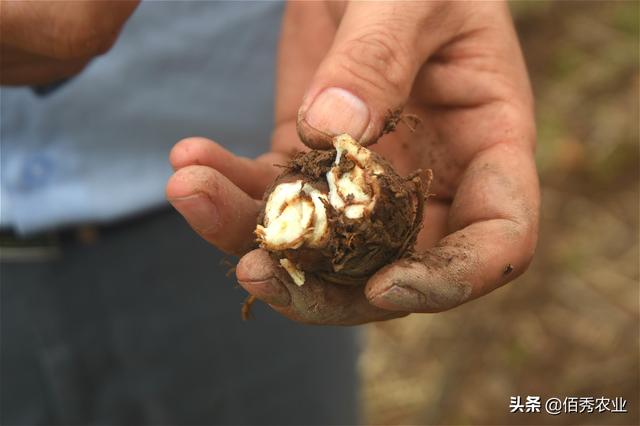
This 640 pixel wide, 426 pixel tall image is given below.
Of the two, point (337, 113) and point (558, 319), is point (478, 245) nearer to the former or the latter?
point (337, 113)

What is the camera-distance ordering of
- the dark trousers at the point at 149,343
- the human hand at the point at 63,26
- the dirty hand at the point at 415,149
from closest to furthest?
1. the dirty hand at the point at 415,149
2. the human hand at the point at 63,26
3. the dark trousers at the point at 149,343

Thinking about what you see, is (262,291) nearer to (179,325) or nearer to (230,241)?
(230,241)

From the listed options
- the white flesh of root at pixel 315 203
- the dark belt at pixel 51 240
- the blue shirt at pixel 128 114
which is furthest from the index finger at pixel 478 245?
the dark belt at pixel 51 240

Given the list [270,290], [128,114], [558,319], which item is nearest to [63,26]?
[128,114]

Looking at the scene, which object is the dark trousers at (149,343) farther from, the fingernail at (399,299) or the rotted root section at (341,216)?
the fingernail at (399,299)

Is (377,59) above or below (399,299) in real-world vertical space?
above

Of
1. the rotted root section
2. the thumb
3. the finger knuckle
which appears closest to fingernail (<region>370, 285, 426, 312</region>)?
the rotted root section

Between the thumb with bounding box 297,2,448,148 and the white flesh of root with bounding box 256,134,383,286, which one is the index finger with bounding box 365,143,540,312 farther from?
the thumb with bounding box 297,2,448,148

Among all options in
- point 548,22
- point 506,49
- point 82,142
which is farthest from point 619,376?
point 548,22
